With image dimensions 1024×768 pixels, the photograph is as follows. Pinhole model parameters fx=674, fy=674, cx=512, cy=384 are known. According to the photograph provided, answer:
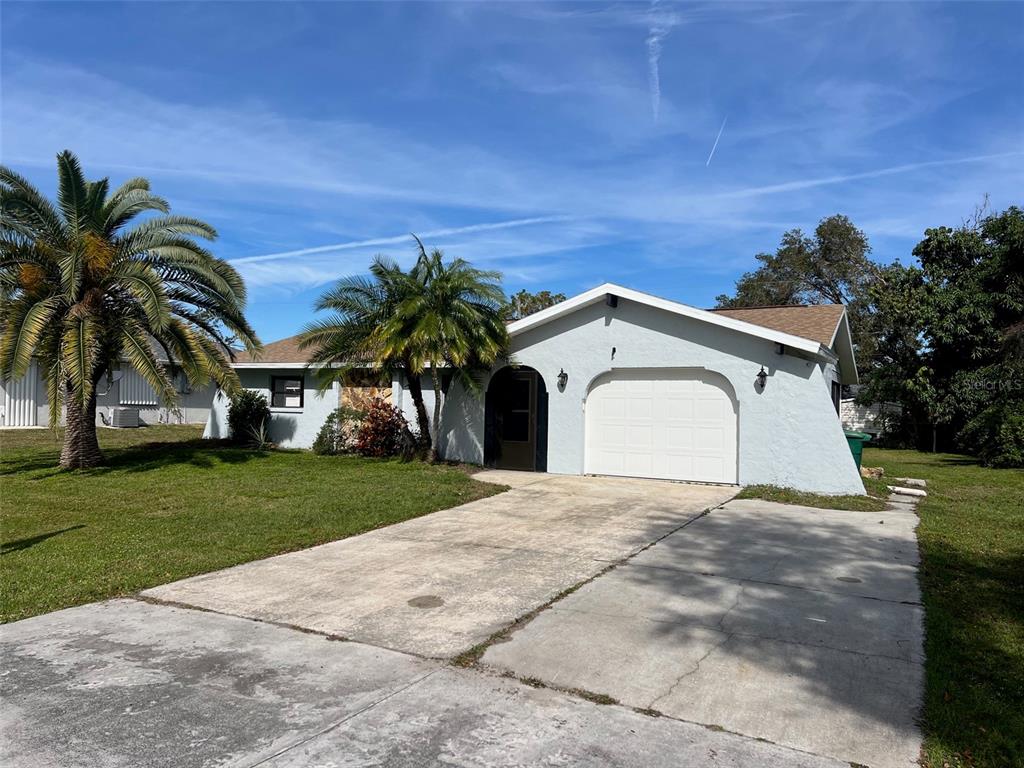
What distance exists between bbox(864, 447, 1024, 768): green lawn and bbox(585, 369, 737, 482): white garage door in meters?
3.54

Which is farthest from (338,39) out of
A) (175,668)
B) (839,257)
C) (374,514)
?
(839,257)

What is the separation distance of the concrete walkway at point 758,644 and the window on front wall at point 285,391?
13.6 metres

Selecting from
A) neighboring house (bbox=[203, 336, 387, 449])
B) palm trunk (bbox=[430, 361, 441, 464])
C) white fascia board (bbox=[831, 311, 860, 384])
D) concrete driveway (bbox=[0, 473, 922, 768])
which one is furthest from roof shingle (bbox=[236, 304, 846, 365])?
concrete driveway (bbox=[0, 473, 922, 768])

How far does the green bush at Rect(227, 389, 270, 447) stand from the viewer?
61.5 ft

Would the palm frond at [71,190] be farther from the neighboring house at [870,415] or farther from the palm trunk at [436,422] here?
the neighboring house at [870,415]

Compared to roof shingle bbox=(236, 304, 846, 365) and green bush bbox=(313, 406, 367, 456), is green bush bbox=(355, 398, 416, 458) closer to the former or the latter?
green bush bbox=(313, 406, 367, 456)

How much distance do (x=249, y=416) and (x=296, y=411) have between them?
4.38 feet

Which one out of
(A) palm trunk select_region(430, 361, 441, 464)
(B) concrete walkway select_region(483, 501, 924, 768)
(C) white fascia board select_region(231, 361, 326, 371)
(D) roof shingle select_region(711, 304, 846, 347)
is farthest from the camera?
(C) white fascia board select_region(231, 361, 326, 371)

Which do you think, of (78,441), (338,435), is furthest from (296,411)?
(78,441)

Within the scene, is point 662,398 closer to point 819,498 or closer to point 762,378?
point 762,378

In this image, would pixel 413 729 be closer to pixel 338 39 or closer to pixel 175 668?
pixel 175 668

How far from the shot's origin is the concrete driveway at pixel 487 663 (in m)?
3.37

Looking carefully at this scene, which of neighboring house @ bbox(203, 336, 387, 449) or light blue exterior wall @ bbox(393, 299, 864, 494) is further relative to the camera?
neighboring house @ bbox(203, 336, 387, 449)

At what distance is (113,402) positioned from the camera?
90.5 feet
